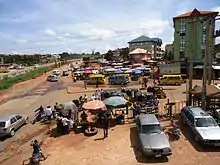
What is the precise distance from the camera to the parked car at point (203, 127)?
53.0 feet

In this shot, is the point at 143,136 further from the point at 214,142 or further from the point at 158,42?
the point at 158,42

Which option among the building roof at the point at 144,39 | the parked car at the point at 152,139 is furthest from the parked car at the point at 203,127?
the building roof at the point at 144,39

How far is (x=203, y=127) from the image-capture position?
57.1ft

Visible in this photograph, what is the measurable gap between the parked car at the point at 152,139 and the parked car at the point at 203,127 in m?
2.21

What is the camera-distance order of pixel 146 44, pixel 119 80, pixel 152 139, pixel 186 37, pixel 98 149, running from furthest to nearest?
pixel 146 44 → pixel 186 37 → pixel 119 80 → pixel 98 149 → pixel 152 139

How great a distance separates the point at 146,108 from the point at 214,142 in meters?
8.31

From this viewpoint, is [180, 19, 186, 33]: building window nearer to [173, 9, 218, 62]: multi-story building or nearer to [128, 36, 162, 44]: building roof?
[173, 9, 218, 62]: multi-story building

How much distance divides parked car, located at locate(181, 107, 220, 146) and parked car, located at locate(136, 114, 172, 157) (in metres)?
2.21

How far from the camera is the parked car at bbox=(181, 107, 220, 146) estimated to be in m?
Result: 16.1

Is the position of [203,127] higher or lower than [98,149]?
higher

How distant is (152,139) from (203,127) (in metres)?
3.57

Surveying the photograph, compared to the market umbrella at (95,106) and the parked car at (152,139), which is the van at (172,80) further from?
the parked car at (152,139)

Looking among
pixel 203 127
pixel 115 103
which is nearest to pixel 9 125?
pixel 115 103

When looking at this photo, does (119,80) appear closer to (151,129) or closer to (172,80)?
(172,80)
